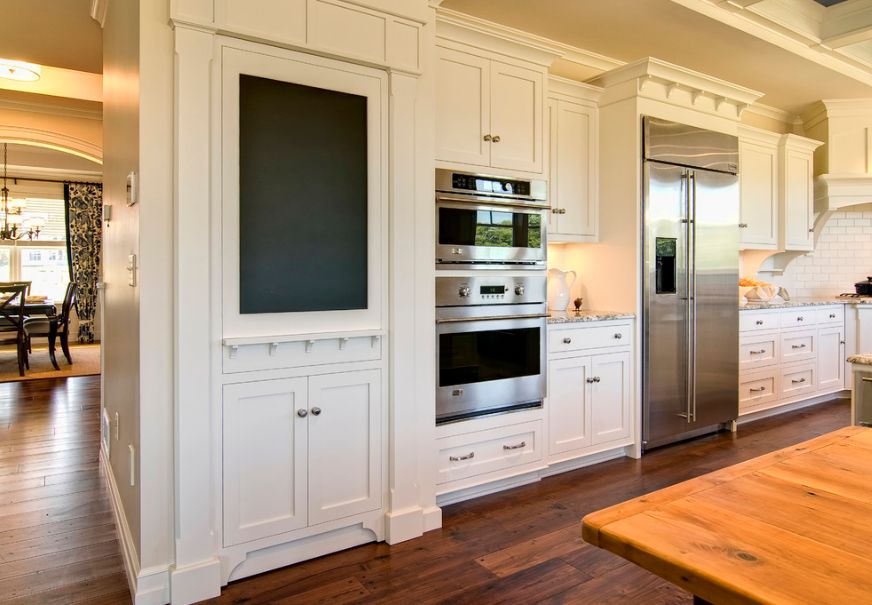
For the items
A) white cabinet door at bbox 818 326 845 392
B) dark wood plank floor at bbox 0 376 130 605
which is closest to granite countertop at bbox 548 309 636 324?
dark wood plank floor at bbox 0 376 130 605

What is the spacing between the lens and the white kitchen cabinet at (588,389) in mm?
3307

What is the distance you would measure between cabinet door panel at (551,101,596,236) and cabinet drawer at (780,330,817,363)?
7.73 ft

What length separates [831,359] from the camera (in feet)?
17.5

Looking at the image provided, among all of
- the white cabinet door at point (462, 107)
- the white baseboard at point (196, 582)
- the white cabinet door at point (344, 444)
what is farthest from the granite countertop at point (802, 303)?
the white baseboard at point (196, 582)

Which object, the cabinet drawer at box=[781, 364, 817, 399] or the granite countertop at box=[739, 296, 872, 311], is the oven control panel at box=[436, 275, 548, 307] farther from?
the cabinet drawer at box=[781, 364, 817, 399]

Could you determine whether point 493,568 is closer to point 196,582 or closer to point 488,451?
point 488,451

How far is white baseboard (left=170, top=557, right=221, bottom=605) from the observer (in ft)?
6.53

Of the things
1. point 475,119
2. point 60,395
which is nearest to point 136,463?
point 475,119

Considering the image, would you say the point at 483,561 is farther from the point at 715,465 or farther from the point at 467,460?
the point at 715,465

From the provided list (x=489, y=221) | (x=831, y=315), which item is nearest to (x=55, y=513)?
(x=489, y=221)

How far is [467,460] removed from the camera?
2.91 m

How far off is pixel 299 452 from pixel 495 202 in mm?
1631

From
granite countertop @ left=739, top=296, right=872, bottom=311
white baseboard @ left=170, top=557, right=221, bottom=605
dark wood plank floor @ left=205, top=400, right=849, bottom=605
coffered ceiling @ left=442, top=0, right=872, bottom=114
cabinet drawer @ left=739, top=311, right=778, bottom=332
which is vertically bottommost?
dark wood plank floor @ left=205, top=400, right=849, bottom=605

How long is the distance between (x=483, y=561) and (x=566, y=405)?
128 cm
